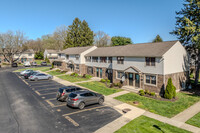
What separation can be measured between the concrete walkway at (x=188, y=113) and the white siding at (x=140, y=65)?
590 centimetres

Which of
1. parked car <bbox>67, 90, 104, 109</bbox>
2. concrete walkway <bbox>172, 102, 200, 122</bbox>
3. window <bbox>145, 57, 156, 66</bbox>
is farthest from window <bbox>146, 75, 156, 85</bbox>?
parked car <bbox>67, 90, 104, 109</bbox>

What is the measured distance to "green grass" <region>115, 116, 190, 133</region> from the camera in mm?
11203

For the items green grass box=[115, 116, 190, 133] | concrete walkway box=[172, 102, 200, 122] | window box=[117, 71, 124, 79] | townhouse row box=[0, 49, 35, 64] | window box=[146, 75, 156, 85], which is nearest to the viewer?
green grass box=[115, 116, 190, 133]

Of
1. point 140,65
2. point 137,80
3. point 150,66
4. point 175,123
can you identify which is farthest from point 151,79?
point 175,123

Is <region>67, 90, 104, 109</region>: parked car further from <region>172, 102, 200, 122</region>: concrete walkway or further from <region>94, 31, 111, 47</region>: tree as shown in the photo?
<region>94, 31, 111, 47</region>: tree

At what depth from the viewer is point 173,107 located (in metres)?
16.7

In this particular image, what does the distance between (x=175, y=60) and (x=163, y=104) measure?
27.9ft

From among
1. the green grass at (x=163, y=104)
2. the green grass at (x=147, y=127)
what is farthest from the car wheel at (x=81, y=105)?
the green grass at (x=163, y=104)

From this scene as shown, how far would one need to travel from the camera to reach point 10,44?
68000 mm

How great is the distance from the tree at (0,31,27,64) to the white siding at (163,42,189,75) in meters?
69.8

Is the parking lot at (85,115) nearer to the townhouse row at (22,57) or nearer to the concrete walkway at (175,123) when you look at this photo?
the concrete walkway at (175,123)

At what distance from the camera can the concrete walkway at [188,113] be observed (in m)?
13.9

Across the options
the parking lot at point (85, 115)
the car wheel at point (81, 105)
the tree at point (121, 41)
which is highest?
the tree at point (121, 41)

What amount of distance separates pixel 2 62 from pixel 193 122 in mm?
84606
